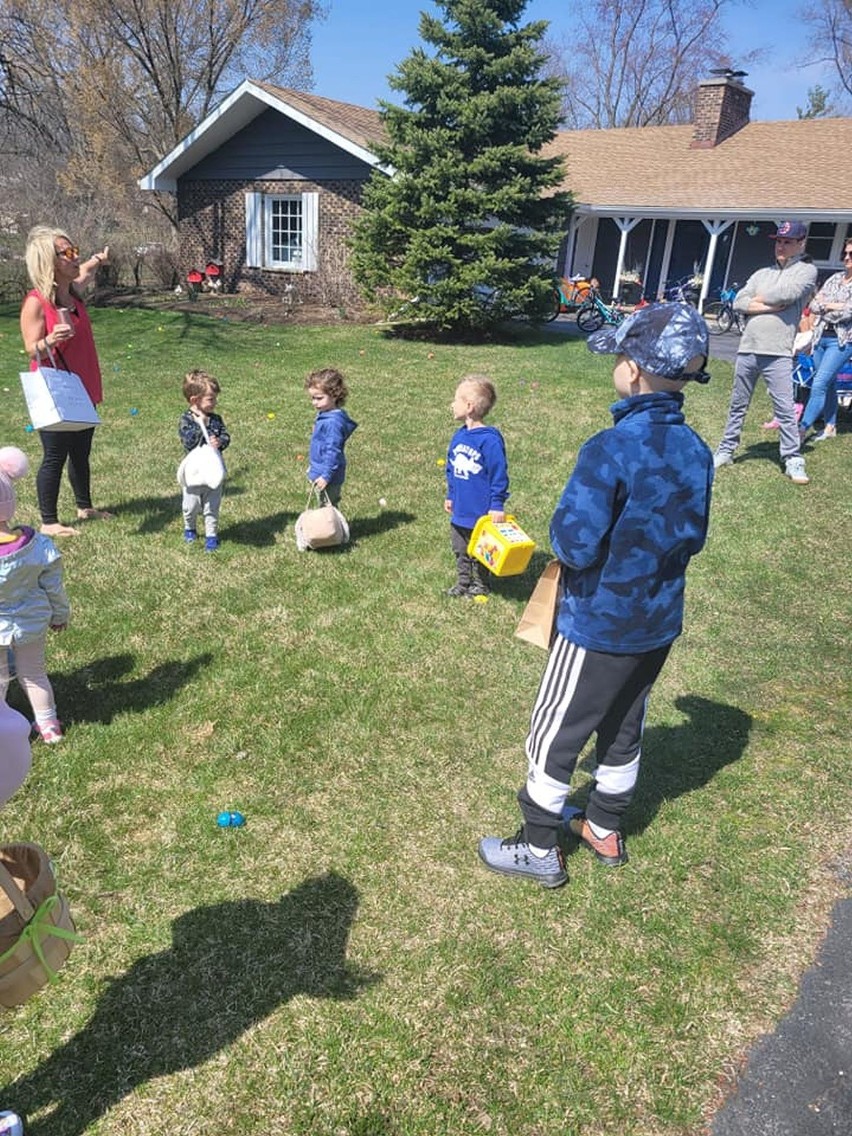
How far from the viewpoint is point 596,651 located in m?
2.60

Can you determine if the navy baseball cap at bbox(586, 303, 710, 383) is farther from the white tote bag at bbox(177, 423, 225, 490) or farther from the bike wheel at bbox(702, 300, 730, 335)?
the bike wheel at bbox(702, 300, 730, 335)

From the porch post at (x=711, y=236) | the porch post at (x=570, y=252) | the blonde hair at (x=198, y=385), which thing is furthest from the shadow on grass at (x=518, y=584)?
the porch post at (x=570, y=252)

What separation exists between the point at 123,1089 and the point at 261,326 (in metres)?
15.2

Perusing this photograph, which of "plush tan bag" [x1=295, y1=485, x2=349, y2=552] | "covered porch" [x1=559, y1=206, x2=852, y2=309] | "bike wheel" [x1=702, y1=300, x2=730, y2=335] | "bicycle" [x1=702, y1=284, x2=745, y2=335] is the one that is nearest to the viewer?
"plush tan bag" [x1=295, y1=485, x2=349, y2=552]

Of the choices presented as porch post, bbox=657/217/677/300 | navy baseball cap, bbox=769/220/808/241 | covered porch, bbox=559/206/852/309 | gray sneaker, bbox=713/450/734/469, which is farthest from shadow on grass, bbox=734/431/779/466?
porch post, bbox=657/217/677/300

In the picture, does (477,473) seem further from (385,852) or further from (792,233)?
(792,233)

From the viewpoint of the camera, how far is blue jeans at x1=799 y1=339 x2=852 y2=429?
8566 millimetres

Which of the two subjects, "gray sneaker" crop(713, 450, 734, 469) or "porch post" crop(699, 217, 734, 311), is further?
"porch post" crop(699, 217, 734, 311)

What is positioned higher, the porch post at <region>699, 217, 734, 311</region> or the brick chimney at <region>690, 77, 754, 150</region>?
the brick chimney at <region>690, 77, 754, 150</region>

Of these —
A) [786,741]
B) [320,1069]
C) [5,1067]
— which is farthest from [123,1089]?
[786,741]

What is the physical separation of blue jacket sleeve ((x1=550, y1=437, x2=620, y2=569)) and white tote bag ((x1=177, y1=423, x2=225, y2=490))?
3238mm

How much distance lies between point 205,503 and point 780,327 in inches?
208


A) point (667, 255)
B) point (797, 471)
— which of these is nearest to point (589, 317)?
point (667, 255)

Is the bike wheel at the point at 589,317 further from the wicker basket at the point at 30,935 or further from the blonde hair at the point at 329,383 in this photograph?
the wicker basket at the point at 30,935
